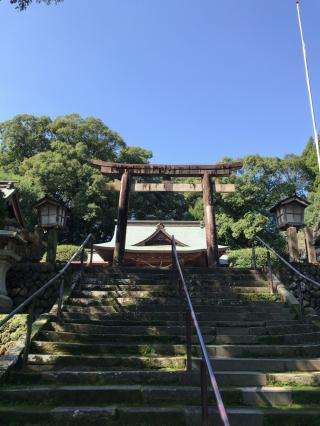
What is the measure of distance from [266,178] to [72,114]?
19088 mm

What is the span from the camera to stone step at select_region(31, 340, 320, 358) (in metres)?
4.55

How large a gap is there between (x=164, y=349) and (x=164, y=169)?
7581mm

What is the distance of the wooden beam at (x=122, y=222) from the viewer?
1005 cm

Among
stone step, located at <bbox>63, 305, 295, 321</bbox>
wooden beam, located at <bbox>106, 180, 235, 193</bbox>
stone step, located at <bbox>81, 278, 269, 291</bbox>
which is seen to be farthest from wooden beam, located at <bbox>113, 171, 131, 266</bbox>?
stone step, located at <bbox>63, 305, 295, 321</bbox>

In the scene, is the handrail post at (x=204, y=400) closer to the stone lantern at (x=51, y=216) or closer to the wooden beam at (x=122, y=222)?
the stone lantern at (x=51, y=216)

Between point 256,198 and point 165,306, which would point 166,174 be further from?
point 256,198

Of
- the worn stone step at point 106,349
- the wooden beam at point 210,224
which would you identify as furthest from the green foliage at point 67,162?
the worn stone step at point 106,349

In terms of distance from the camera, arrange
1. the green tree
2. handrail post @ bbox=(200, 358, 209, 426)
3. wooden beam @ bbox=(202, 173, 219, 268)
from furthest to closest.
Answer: the green tree → wooden beam @ bbox=(202, 173, 219, 268) → handrail post @ bbox=(200, 358, 209, 426)

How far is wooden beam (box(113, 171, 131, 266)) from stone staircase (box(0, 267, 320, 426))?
11.0ft

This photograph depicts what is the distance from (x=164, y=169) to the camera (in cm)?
1155

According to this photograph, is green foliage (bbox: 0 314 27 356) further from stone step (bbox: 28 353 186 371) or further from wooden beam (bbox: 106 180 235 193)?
wooden beam (bbox: 106 180 235 193)

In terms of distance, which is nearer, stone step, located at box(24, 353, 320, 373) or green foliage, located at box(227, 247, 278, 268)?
stone step, located at box(24, 353, 320, 373)

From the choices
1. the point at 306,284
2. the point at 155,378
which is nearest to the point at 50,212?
the point at 155,378

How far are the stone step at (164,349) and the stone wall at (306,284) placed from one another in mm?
3476
